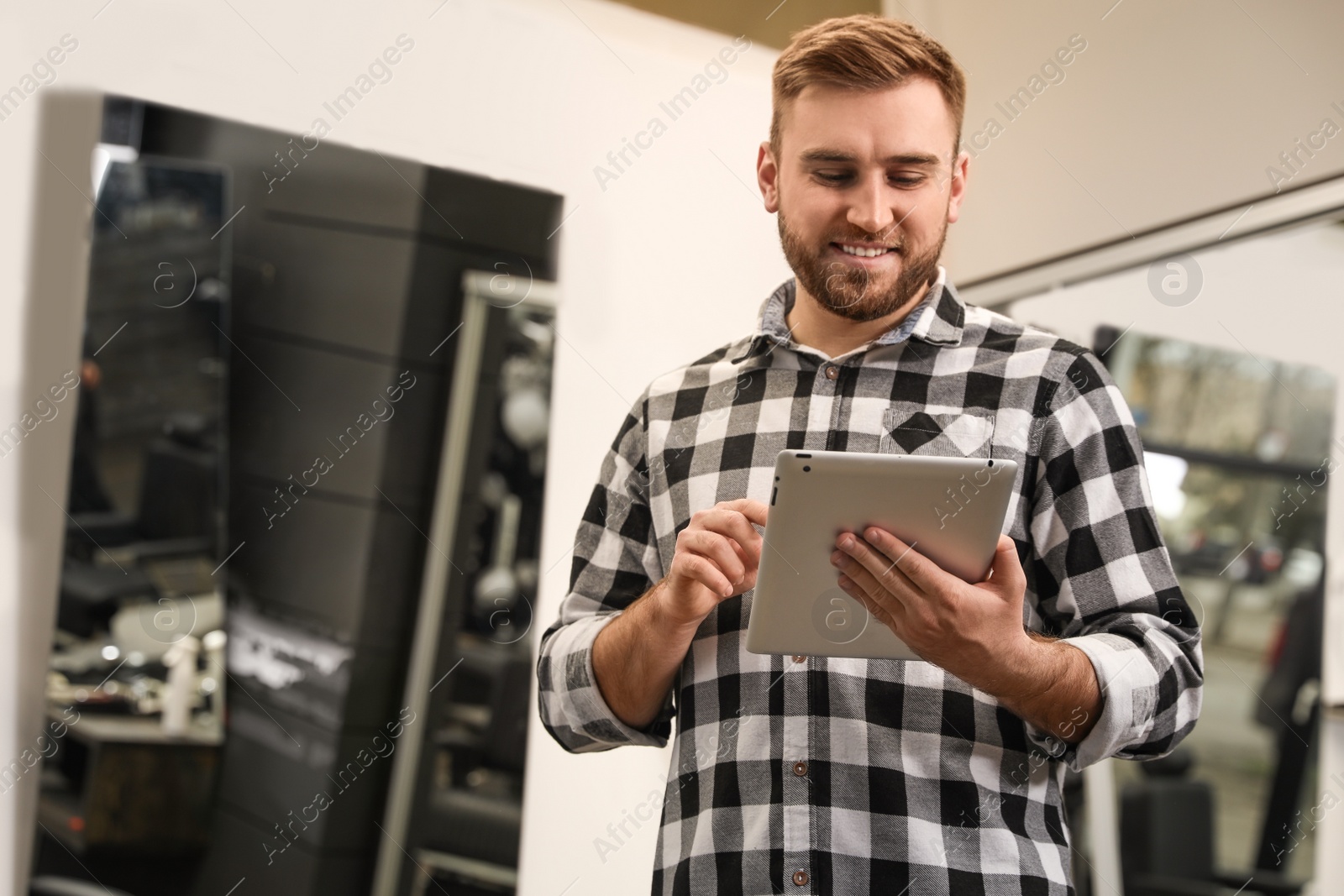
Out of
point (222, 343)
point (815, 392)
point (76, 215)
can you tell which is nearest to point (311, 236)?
point (222, 343)

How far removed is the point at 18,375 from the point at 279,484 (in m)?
0.49

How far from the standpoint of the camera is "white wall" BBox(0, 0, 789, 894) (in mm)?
→ 1872

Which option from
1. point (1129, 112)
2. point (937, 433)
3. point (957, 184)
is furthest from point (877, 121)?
point (1129, 112)

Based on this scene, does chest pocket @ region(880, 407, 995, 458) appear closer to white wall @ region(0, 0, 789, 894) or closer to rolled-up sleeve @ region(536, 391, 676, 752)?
rolled-up sleeve @ region(536, 391, 676, 752)

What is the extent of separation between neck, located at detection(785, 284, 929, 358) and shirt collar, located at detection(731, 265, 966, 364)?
1 cm

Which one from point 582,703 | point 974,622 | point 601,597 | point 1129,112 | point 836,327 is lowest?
point 582,703

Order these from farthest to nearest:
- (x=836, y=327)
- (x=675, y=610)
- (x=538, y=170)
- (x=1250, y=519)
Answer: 1. (x=1250, y=519)
2. (x=538, y=170)
3. (x=836, y=327)
4. (x=675, y=610)

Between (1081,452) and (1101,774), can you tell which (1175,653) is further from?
(1101,774)

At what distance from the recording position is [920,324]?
4.09 ft

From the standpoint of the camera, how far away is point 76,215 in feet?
6.32

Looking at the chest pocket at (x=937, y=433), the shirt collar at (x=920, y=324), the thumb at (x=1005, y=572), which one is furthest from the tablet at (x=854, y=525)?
the shirt collar at (x=920, y=324)

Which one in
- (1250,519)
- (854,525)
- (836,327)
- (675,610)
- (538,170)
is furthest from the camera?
(1250,519)

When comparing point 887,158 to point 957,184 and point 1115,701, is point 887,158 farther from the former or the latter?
point 1115,701

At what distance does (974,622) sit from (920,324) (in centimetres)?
42
